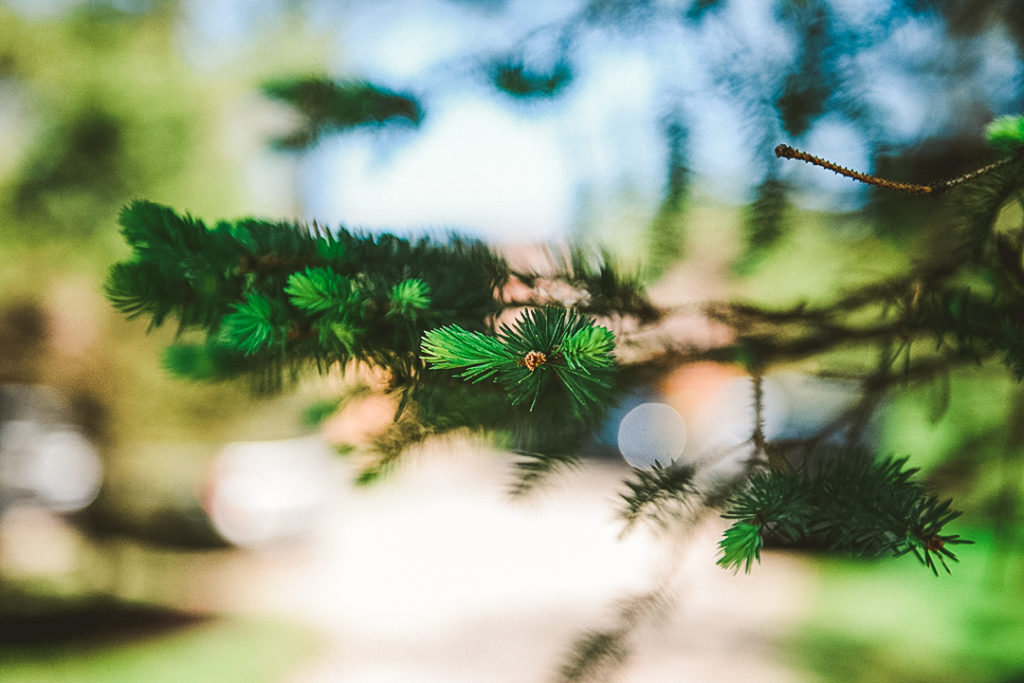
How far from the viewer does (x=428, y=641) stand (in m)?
3.60

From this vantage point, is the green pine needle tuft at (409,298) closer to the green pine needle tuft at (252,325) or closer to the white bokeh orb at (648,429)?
the green pine needle tuft at (252,325)

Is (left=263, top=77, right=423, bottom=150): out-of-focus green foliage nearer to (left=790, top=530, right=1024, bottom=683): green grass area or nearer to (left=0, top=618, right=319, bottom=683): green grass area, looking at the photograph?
(left=790, top=530, right=1024, bottom=683): green grass area

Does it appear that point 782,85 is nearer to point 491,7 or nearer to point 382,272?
point 491,7

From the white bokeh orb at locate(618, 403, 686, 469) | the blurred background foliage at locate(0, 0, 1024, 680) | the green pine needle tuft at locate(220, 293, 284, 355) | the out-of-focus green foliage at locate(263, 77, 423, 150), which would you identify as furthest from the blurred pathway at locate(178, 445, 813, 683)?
the green pine needle tuft at locate(220, 293, 284, 355)

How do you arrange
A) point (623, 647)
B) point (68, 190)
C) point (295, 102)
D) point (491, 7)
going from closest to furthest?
1. point (623, 647)
2. point (295, 102)
3. point (491, 7)
4. point (68, 190)

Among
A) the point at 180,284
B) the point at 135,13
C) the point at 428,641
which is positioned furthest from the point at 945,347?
Answer: the point at 135,13

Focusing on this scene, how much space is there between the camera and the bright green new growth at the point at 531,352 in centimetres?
42

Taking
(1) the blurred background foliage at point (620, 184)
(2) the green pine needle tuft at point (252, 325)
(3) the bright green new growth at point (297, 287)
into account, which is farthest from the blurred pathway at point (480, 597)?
(2) the green pine needle tuft at point (252, 325)

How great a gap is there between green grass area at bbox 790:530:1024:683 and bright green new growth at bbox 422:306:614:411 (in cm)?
122

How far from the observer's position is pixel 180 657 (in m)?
3.39

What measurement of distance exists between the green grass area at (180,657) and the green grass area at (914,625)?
2.92 m

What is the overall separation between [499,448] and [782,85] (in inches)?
27.1

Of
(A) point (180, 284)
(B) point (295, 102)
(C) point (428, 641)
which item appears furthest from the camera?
(C) point (428, 641)

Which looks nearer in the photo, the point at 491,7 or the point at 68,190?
the point at 491,7
